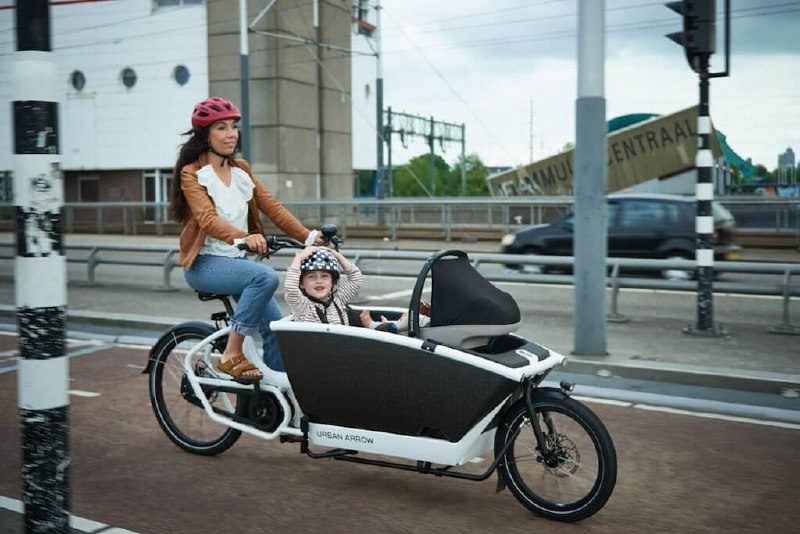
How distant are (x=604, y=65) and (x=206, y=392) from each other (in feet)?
15.1

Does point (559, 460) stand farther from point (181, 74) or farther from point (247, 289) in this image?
point (181, 74)

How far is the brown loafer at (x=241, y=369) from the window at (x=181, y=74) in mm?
36848

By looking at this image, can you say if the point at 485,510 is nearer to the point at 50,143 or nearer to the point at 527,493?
the point at 527,493

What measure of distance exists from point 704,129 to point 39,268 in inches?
299

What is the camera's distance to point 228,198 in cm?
524

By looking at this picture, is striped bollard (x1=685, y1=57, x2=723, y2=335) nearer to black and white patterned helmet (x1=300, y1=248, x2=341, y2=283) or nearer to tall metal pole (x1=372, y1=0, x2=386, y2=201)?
black and white patterned helmet (x1=300, y1=248, x2=341, y2=283)

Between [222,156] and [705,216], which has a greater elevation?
[222,156]

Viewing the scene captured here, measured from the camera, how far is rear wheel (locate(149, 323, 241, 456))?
541 cm

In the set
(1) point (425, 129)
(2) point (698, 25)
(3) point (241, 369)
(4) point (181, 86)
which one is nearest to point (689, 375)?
(2) point (698, 25)

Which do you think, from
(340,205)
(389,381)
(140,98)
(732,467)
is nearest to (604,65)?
(732,467)

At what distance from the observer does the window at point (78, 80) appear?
4138 cm

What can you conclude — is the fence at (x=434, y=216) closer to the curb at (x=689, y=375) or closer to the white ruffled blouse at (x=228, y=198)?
the curb at (x=689, y=375)

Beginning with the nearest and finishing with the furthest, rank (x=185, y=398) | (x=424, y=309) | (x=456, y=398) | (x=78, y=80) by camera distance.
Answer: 1. (x=456, y=398)
2. (x=424, y=309)
3. (x=185, y=398)
4. (x=78, y=80)

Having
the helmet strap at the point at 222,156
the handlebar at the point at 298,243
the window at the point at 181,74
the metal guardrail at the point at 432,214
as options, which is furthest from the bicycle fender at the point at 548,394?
the window at the point at 181,74
